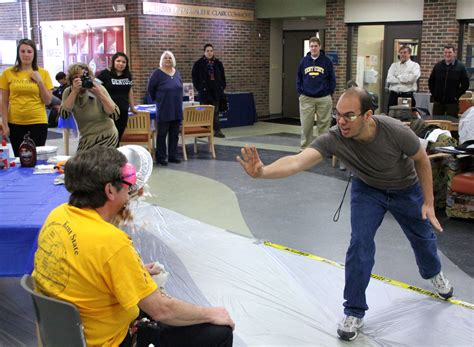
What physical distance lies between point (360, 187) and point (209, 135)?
584 centimetres

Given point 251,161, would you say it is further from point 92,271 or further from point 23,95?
point 23,95

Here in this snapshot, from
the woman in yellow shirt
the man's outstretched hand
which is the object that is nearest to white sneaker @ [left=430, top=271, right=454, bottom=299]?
the man's outstretched hand

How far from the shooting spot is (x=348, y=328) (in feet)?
10.9

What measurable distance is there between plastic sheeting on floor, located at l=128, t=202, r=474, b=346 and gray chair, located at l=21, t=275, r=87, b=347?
4.73 feet

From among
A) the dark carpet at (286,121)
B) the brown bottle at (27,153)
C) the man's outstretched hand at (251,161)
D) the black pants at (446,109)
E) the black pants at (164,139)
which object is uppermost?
the man's outstretched hand at (251,161)

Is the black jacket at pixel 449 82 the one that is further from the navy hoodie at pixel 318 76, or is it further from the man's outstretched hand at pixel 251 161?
the man's outstretched hand at pixel 251 161

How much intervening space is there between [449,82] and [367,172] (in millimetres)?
6550

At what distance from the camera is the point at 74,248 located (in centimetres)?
198

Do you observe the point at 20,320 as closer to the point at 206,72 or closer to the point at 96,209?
the point at 96,209

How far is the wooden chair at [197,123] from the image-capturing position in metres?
8.86

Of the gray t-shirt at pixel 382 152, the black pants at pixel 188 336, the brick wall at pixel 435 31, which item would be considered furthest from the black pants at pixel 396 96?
the black pants at pixel 188 336

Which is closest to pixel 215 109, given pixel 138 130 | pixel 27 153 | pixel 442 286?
pixel 138 130

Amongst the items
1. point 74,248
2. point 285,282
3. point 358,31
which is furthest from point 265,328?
point 358,31

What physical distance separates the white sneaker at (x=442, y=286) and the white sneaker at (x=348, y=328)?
0.74 meters
